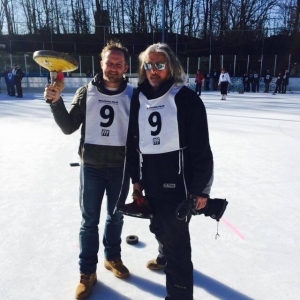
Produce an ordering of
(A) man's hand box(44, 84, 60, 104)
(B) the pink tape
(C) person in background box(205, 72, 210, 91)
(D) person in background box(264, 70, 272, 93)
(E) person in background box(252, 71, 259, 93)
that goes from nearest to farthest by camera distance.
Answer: (A) man's hand box(44, 84, 60, 104)
(B) the pink tape
(D) person in background box(264, 70, 272, 93)
(E) person in background box(252, 71, 259, 93)
(C) person in background box(205, 72, 210, 91)

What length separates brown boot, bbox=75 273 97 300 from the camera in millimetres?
2008

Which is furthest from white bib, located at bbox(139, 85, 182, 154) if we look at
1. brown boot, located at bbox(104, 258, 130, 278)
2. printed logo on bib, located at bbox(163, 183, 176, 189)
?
brown boot, located at bbox(104, 258, 130, 278)

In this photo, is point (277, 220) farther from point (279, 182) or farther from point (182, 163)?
point (182, 163)

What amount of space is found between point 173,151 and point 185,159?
0.09 metres

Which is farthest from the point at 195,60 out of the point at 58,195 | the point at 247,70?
the point at 58,195

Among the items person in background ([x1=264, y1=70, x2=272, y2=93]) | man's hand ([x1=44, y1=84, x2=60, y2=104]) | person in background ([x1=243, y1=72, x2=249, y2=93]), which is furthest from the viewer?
person in background ([x1=243, y1=72, x2=249, y2=93])

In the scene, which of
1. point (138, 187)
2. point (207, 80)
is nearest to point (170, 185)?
point (138, 187)

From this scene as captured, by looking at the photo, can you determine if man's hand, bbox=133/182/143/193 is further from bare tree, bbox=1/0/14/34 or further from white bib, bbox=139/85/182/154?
bare tree, bbox=1/0/14/34

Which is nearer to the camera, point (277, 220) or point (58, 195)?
point (277, 220)

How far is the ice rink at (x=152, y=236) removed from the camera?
2.11m

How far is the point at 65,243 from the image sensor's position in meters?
2.61

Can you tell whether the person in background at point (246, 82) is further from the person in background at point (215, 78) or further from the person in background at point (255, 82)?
the person in background at point (215, 78)

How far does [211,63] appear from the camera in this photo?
2614 centimetres

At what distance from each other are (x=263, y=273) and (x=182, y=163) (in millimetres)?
1114
